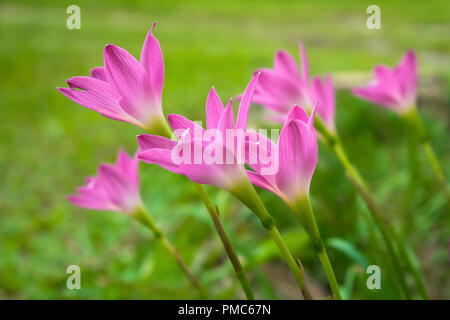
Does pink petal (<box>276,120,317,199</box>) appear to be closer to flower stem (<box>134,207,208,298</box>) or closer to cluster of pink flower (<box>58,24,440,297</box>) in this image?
cluster of pink flower (<box>58,24,440,297</box>)

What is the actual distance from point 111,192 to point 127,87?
15 cm

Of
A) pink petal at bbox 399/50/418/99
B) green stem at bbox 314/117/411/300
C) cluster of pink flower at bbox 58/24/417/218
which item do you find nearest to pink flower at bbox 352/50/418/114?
pink petal at bbox 399/50/418/99

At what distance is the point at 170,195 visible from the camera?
100 centimetres

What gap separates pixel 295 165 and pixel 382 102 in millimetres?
258

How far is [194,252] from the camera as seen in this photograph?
0.67m

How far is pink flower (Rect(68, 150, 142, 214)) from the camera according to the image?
14.1 inches

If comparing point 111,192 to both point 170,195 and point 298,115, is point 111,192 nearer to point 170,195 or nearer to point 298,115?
point 298,115

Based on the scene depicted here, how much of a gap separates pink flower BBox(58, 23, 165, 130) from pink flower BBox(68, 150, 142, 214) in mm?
122

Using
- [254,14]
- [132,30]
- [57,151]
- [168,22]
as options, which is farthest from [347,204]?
[254,14]

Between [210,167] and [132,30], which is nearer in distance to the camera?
[210,167]

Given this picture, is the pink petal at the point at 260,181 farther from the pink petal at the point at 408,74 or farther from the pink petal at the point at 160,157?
the pink petal at the point at 408,74

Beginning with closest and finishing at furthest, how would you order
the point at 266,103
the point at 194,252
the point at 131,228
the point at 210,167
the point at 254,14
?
the point at 210,167
the point at 266,103
the point at 194,252
the point at 131,228
the point at 254,14

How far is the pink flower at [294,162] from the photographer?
21cm
